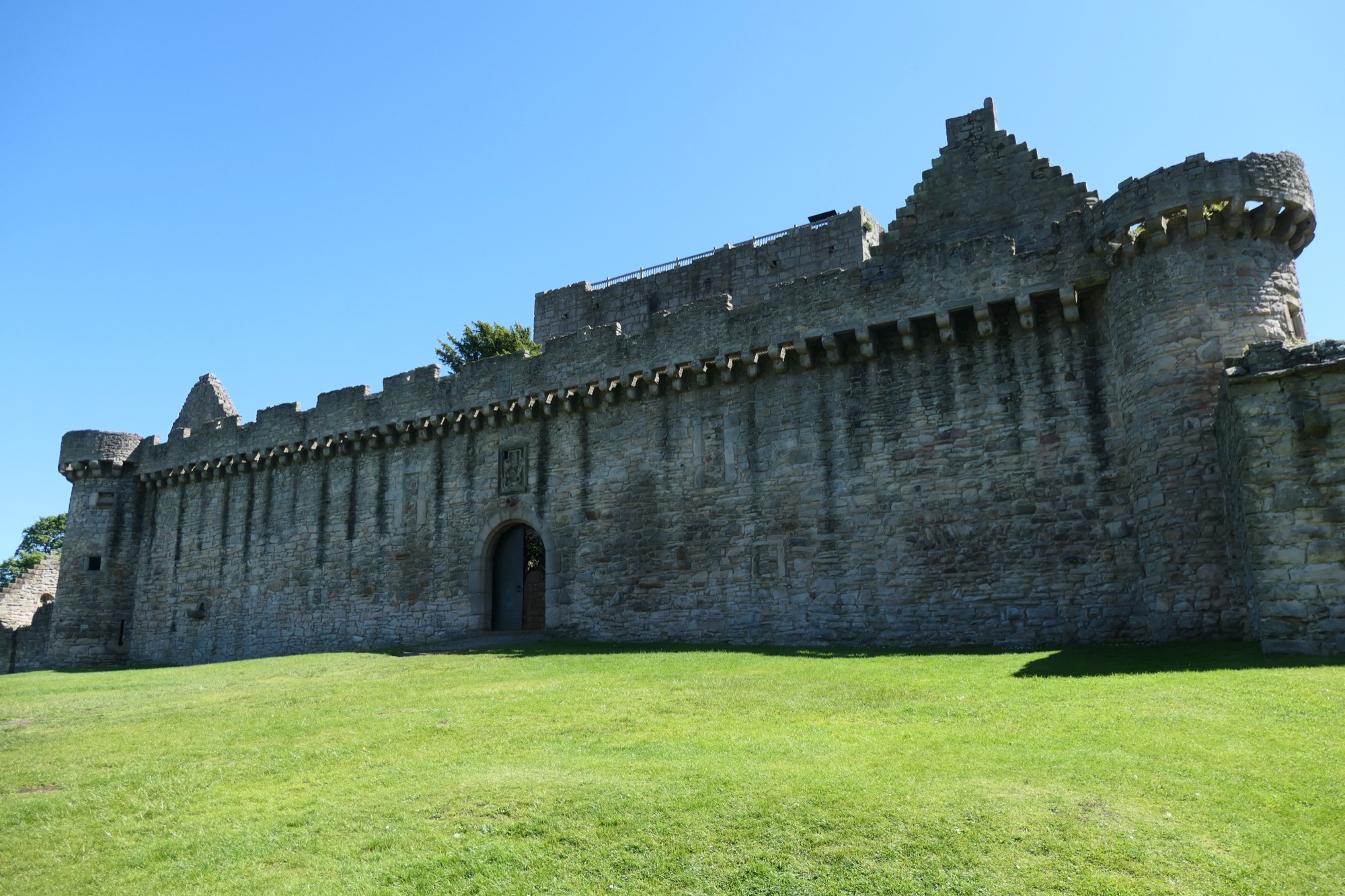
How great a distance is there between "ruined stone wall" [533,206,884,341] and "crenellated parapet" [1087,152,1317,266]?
7.39 m

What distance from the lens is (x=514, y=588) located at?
2167cm

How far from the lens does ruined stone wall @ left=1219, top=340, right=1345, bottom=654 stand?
10.2 m

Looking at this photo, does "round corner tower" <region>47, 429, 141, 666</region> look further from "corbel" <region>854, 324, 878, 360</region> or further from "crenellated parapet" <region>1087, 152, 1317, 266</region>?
"crenellated parapet" <region>1087, 152, 1317, 266</region>

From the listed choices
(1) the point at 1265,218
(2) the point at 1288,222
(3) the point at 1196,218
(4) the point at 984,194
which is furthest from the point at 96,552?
(2) the point at 1288,222

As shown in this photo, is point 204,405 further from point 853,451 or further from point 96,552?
point 853,451

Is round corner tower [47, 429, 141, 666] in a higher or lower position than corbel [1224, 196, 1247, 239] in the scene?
lower

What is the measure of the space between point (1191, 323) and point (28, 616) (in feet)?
121

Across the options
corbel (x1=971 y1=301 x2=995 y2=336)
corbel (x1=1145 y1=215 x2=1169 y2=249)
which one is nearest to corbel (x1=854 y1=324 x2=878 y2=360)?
corbel (x1=971 y1=301 x2=995 y2=336)

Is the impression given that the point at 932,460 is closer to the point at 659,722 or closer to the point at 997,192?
the point at 997,192

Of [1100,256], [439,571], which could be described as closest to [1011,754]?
[1100,256]

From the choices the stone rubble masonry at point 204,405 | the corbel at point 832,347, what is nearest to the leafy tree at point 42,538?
the stone rubble masonry at point 204,405

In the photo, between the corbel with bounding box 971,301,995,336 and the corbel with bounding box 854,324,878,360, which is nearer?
the corbel with bounding box 971,301,995,336

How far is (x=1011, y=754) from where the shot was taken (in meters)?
7.09

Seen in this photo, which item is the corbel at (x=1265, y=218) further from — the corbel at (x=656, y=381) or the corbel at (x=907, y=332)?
the corbel at (x=656, y=381)
